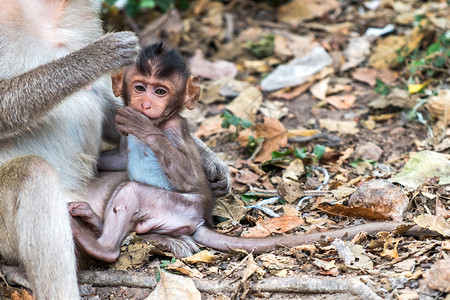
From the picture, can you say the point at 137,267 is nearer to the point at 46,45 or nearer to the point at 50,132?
the point at 50,132

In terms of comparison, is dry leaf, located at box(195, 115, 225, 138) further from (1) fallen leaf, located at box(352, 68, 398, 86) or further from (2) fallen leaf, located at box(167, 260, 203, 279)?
(2) fallen leaf, located at box(167, 260, 203, 279)

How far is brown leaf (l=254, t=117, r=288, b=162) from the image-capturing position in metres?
7.43

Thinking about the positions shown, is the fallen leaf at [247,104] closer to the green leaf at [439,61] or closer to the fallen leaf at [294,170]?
the fallen leaf at [294,170]

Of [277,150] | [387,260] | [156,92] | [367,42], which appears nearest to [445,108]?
[277,150]

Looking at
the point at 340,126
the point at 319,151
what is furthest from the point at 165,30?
the point at 319,151

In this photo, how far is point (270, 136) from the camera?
25.1ft

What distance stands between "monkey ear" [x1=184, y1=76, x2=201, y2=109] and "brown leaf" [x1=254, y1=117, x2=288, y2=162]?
6.13 ft

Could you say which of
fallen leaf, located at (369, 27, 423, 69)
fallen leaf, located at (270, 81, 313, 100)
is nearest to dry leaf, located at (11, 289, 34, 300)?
fallen leaf, located at (270, 81, 313, 100)

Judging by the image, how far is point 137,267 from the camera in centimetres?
525

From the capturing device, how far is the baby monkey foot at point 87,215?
208 inches

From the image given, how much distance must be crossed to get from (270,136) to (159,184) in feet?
A: 7.91

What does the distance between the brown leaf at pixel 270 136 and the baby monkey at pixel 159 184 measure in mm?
1901

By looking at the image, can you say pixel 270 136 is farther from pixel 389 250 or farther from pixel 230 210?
pixel 389 250

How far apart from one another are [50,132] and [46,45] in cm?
69
